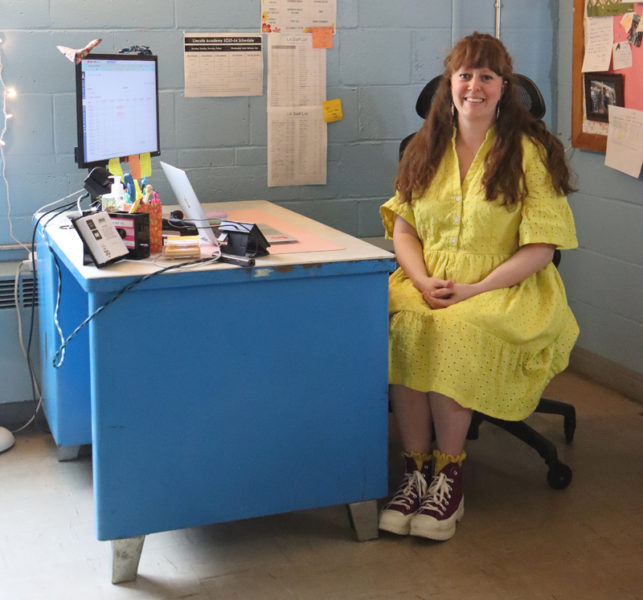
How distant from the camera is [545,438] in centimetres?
283

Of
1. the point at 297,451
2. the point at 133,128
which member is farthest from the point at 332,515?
the point at 133,128

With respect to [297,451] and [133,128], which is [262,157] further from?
[297,451]

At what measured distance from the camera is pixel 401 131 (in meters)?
3.56

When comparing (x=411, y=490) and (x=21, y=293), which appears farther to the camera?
(x=21, y=293)

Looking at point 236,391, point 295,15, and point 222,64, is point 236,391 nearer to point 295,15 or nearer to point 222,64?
point 222,64

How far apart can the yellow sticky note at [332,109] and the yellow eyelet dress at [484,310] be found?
0.90m

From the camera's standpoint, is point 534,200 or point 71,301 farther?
point 71,301

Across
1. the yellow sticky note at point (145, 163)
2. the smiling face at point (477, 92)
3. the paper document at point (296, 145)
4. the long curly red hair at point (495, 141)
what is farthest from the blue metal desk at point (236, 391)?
the paper document at point (296, 145)

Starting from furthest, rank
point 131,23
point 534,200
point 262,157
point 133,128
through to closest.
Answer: point 262,157
point 131,23
point 133,128
point 534,200

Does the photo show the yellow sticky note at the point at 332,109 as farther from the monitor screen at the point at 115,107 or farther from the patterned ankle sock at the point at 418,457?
the patterned ankle sock at the point at 418,457

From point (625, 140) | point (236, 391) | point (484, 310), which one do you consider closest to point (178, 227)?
point (236, 391)

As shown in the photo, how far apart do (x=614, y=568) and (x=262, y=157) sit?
185 centimetres

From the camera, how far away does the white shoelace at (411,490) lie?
2484 mm

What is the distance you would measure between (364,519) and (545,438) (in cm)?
70
